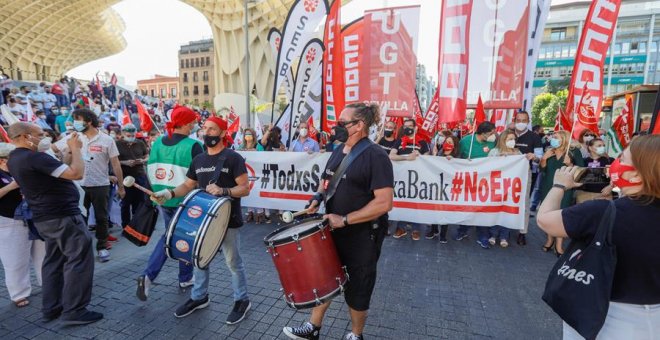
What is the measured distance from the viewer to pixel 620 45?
212 ft

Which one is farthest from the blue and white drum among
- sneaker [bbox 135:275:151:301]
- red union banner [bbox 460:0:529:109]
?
red union banner [bbox 460:0:529:109]

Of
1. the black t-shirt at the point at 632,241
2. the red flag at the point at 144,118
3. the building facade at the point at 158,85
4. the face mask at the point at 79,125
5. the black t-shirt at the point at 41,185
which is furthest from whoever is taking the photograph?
the building facade at the point at 158,85

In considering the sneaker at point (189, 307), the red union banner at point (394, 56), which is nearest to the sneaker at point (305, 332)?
the sneaker at point (189, 307)

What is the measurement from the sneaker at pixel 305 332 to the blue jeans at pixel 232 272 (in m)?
0.70

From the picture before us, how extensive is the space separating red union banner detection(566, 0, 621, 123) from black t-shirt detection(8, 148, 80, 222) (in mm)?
7159

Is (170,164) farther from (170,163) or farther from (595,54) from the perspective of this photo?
(595,54)

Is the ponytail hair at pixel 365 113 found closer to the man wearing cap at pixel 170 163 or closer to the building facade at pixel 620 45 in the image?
the man wearing cap at pixel 170 163

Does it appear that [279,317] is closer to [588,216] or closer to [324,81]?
[588,216]

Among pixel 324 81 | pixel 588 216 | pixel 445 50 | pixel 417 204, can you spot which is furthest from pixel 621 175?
pixel 324 81

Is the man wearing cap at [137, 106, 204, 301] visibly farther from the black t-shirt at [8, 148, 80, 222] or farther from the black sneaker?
the black sneaker

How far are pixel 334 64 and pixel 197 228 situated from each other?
5699 millimetres

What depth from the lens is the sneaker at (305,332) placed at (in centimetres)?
310

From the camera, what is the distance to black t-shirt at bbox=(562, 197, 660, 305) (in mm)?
1586

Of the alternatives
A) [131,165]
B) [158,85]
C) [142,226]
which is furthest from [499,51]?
[158,85]
